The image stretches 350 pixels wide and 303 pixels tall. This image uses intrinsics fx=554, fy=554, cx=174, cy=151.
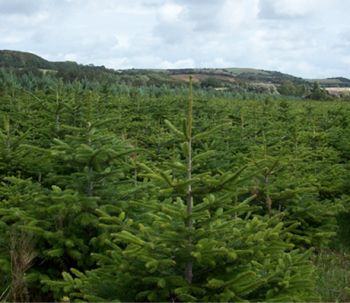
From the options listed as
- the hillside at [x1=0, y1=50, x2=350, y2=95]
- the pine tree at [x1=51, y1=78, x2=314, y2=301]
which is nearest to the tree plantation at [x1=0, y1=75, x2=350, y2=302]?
the pine tree at [x1=51, y1=78, x2=314, y2=301]

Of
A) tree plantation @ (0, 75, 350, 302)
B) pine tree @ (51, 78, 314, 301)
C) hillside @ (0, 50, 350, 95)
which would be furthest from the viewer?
hillside @ (0, 50, 350, 95)

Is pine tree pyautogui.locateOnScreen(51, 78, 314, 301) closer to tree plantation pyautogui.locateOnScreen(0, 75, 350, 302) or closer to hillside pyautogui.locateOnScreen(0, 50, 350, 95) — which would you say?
tree plantation pyautogui.locateOnScreen(0, 75, 350, 302)

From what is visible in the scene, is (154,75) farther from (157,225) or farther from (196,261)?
(196,261)

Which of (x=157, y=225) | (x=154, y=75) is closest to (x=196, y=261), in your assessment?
(x=157, y=225)

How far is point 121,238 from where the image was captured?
4.50 metres

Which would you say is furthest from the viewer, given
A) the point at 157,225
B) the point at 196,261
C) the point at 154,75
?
the point at 154,75

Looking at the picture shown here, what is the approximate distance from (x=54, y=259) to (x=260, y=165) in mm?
3232

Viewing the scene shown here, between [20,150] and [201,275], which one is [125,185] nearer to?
[20,150]

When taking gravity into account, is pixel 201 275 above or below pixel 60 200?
below

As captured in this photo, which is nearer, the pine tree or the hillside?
the pine tree

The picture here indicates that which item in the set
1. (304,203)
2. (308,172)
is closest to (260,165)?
(304,203)

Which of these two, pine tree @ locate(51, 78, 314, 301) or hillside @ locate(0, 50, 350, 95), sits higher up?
hillside @ locate(0, 50, 350, 95)

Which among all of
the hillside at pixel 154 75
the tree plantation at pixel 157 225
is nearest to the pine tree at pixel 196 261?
the tree plantation at pixel 157 225

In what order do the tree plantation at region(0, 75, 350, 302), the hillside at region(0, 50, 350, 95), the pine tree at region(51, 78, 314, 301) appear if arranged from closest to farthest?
the pine tree at region(51, 78, 314, 301) → the tree plantation at region(0, 75, 350, 302) → the hillside at region(0, 50, 350, 95)
